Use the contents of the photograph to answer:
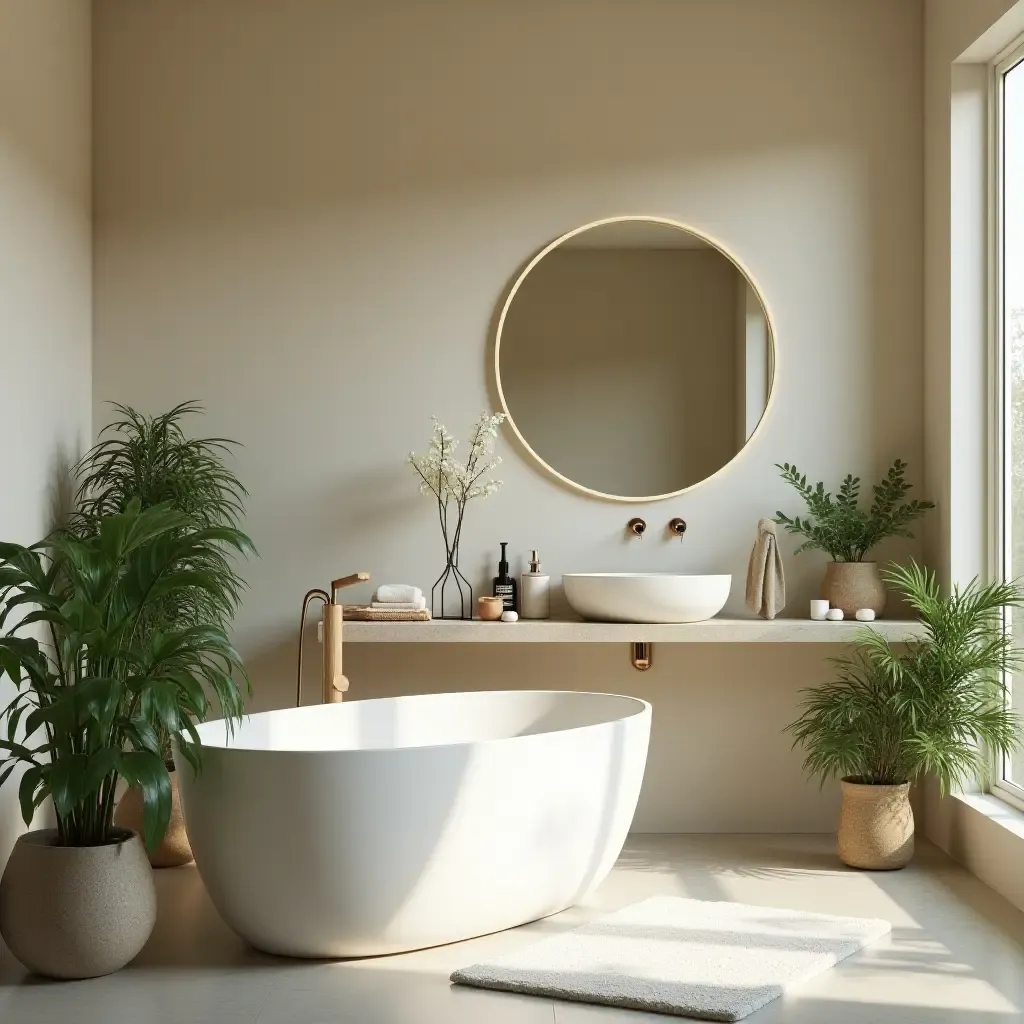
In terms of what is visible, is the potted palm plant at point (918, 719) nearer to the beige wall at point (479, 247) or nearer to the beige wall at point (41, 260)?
the beige wall at point (479, 247)

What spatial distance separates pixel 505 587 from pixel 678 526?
673 mm

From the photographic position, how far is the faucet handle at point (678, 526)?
474 cm

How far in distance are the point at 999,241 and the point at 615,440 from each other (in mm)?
1463

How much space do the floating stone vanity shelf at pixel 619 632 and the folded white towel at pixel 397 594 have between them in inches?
4.6

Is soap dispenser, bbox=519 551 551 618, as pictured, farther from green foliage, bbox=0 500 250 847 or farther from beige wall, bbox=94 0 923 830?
green foliage, bbox=0 500 250 847

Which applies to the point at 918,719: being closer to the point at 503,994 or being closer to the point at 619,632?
the point at 619,632

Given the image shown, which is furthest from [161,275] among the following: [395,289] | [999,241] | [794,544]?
[999,241]

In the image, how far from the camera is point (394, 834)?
3117 mm

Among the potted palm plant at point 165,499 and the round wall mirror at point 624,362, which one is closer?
the potted palm plant at point 165,499

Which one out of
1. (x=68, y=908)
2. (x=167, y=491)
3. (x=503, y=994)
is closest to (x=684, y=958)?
(x=503, y=994)

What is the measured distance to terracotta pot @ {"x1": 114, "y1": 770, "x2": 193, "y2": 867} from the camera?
4.14 meters

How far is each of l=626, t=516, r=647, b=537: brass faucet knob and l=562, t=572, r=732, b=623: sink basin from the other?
1.21ft

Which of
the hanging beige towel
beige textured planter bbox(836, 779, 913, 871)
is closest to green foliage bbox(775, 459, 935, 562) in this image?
the hanging beige towel

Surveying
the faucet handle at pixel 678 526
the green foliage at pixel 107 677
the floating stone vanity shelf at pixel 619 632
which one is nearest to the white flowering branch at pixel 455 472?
the floating stone vanity shelf at pixel 619 632
